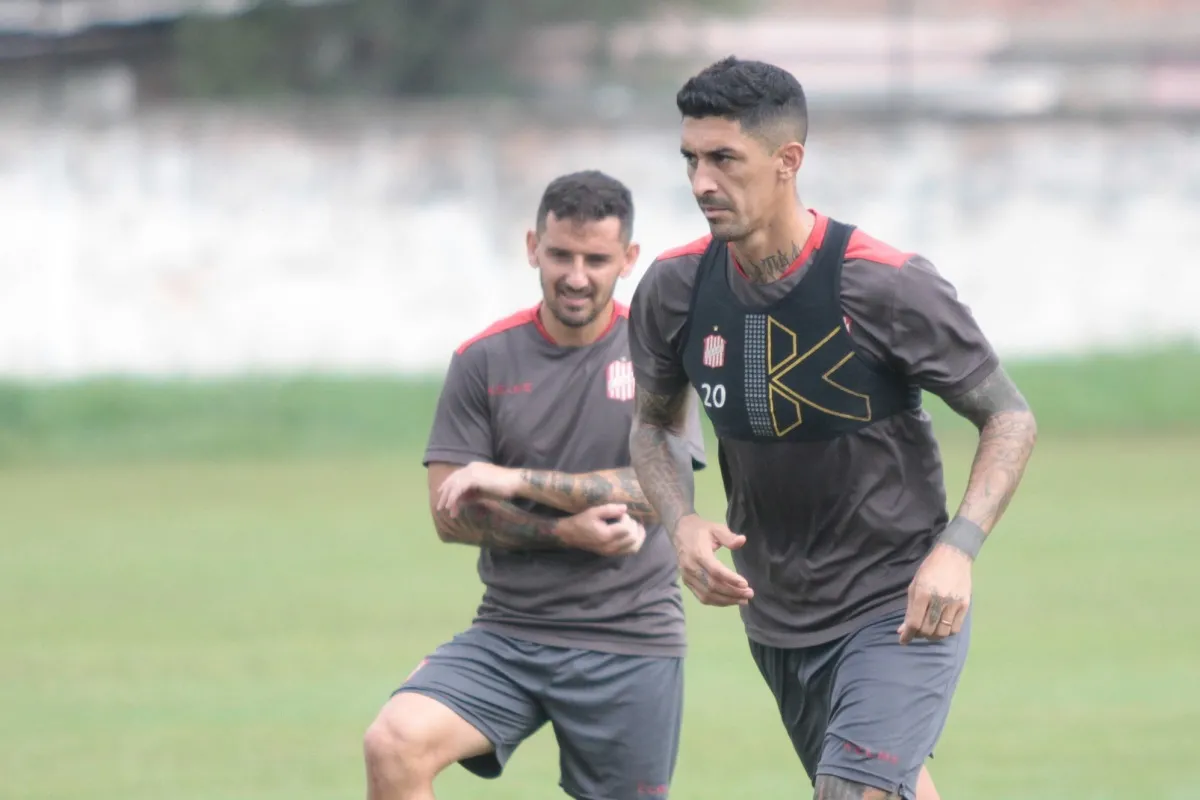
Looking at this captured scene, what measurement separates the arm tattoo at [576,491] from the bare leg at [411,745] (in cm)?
68

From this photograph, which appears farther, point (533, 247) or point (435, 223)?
point (435, 223)

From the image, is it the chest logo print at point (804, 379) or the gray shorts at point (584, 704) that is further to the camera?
the gray shorts at point (584, 704)

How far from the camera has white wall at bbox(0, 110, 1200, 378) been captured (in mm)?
22047

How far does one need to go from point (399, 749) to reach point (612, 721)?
2.31 ft

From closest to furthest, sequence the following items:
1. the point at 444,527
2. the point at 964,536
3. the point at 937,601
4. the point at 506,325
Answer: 1. the point at 937,601
2. the point at 964,536
3. the point at 444,527
4. the point at 506,325

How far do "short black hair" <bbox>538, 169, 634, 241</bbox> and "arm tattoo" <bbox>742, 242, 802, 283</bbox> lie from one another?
2.72ft

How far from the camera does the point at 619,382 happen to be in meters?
6.05

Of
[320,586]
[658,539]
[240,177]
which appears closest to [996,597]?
[320,586]

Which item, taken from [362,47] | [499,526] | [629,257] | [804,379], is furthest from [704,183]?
[362,47]

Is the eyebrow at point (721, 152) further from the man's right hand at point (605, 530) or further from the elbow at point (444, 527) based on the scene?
the elbow at point (444, 527)

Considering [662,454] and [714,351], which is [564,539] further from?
[714,351]

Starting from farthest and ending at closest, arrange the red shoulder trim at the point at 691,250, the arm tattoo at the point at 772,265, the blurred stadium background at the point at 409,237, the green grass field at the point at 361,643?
the blurred stadium background at the point at 409,237, the green grass field at the point at 361,643, the red shoulder trim at the point at 691,250, the arm tattoo at the point at 772,265

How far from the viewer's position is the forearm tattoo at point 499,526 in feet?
19.1

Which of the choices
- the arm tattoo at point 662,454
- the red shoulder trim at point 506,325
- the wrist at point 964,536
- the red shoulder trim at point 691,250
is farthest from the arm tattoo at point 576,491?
the wrist at point 964,536
